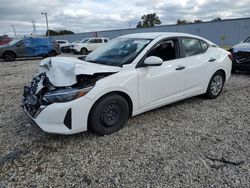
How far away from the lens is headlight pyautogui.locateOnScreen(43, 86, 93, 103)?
112 inches

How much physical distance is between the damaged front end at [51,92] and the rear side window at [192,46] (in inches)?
72.7

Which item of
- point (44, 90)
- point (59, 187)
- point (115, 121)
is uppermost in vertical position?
point (44, 90)

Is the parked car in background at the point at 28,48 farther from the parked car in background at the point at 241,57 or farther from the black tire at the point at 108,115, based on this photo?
the black tire at the point at 108,115

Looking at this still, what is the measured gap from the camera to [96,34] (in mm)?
34938

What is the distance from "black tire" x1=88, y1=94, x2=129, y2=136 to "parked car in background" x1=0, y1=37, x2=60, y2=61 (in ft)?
45.5

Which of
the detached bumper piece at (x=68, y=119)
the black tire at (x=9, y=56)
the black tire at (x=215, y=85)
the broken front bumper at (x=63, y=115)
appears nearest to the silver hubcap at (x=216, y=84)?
the black tire at (x=215, y=85)

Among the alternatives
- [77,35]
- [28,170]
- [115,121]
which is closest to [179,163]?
[115,121]

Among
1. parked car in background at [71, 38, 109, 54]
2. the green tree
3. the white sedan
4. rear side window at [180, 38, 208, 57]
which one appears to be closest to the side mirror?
the white sedan

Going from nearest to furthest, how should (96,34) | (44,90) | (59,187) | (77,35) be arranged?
1. (59,187)
2. (44,90)
3. (96,34)
4. (77,35)

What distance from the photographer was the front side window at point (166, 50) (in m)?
3.80

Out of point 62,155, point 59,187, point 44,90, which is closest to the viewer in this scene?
point 59,187

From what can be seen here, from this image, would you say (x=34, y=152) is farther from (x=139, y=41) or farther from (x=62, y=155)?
(x=139, y=41)

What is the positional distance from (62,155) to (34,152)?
1.33 ft

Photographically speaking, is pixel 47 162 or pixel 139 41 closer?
pixel 47 162
